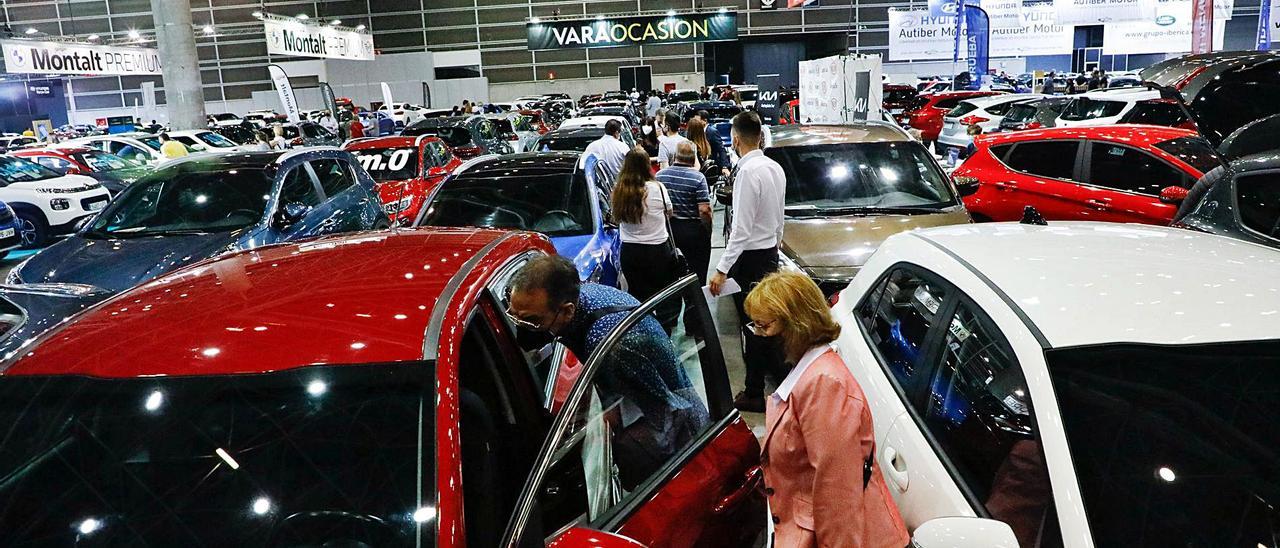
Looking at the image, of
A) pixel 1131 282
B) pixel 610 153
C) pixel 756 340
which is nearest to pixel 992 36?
pixel 610 153

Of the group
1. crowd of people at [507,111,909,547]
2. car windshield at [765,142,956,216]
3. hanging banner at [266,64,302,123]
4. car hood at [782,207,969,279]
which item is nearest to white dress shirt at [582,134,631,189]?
car windshield at [765,142,956,216]

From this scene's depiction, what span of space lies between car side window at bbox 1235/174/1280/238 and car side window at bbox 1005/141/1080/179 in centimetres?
365

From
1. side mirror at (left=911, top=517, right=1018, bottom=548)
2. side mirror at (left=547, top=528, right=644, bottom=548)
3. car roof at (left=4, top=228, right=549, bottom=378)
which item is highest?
car roof at (left=4, top=228, right=549, bottom=378)

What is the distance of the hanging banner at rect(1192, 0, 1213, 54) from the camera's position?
1811cm

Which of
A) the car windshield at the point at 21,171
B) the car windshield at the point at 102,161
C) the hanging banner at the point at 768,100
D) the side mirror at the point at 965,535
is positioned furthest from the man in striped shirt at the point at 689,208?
the hanging banner at the point at 768,100

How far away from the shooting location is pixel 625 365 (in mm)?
2502

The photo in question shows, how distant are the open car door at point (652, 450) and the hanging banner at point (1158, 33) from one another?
35263mm

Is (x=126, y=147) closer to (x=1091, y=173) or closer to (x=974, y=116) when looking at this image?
(x=974, y=116)

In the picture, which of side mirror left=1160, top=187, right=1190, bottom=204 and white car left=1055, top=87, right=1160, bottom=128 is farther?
white car left=1055, top=87, right=1160, bottom=128

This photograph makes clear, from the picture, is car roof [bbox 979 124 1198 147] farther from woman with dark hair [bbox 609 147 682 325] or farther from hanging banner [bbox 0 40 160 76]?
hanging banner [bbox 0 40 160 76]

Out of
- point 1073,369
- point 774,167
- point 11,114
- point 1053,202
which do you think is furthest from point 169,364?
point 11,114

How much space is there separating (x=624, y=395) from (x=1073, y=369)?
1167 millimetres

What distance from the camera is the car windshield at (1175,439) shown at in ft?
6.33

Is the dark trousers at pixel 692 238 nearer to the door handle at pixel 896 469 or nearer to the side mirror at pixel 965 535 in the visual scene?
the door handle at pixel 896 469
